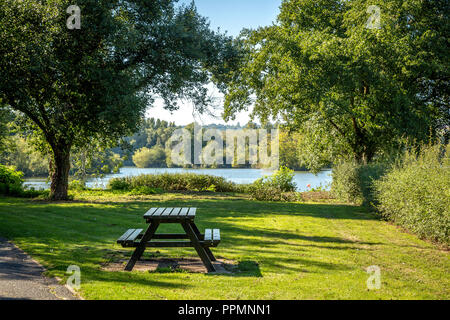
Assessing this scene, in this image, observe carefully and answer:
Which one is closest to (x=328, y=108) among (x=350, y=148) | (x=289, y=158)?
(x=350, y=148)

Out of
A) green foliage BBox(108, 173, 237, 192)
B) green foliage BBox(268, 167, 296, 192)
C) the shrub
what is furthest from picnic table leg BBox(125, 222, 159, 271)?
the shrub

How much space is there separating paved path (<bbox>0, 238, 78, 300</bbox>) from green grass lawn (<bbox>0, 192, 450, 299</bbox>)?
24 cm

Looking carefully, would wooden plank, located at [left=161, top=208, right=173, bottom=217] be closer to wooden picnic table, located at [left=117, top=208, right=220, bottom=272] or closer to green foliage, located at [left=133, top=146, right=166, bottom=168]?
wooden picnic table, located at [left=117, top=208, right=220, bottom=272]

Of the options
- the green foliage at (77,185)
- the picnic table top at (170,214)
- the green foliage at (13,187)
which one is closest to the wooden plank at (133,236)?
the picnic table top at (170,214)

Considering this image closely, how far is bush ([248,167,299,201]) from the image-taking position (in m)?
16.7

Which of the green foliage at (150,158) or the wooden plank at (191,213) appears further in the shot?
the green foliage at (150,158)

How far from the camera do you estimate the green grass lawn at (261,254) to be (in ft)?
15.3

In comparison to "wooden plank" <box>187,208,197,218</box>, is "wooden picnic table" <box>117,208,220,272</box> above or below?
below

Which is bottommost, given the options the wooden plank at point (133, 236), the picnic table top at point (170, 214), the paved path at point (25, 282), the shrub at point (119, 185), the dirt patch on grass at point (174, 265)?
the dirt patch on grass at point (174, 265)

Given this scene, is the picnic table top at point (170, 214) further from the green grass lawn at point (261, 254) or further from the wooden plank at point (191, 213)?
the green grass lawn at point (261, 254)

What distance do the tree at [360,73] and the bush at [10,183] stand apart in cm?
1129

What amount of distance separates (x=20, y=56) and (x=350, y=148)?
1593 centimetres

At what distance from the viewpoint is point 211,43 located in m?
16.0
